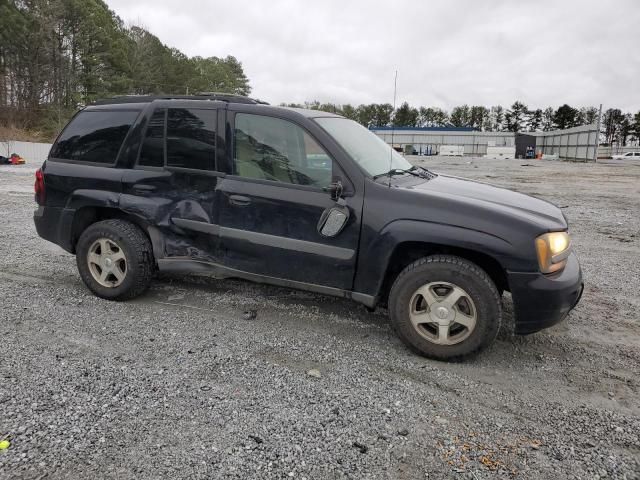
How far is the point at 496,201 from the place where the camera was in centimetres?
367

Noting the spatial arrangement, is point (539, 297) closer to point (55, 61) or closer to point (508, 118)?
point (55, 61)

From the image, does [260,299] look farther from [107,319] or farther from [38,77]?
[38,77]

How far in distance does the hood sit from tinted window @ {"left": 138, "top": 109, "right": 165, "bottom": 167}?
7.17 ft

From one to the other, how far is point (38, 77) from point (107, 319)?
46351 millimetres

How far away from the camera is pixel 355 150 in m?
3.91

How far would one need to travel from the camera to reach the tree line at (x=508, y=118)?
103562 mm

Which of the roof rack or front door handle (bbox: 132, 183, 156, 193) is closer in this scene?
the roof rack

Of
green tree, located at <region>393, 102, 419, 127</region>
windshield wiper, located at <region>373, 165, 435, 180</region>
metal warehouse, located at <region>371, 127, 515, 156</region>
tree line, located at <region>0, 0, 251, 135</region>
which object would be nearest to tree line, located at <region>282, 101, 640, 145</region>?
green tree, located at <region>393, 102, 419, 127</region>

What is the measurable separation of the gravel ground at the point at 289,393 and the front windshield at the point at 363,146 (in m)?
1.37

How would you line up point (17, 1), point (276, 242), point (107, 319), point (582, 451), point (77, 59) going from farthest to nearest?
point (77, 59), point (17, 1), point (107, 319), point (276, 242), point (582, 451)

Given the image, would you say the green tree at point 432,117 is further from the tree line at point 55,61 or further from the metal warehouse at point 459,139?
the tree line at point 55,61

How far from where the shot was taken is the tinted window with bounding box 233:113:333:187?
3.76 metres

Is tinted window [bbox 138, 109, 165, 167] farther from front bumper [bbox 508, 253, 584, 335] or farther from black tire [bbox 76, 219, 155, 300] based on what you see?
front bumper [bbox 508, 253, 584, 335]

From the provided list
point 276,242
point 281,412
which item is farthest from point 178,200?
point 281,412
